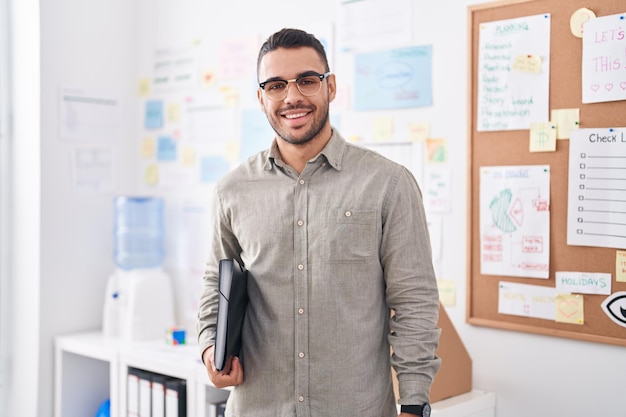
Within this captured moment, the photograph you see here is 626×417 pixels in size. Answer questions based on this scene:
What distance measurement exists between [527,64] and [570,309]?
0.73 m

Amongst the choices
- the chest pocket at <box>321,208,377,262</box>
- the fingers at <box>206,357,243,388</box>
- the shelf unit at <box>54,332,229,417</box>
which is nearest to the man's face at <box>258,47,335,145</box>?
the chest pocket at <box>321,208,377,262</box>

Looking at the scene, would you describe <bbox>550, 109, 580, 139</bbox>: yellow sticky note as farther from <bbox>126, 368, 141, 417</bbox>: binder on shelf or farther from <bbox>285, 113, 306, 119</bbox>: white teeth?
<bbox>126, 368, 141, 417</bbox>: binder on shelf

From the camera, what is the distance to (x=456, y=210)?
93.0 inches

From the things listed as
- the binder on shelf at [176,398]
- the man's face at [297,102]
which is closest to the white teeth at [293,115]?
the man's face at [297,102]

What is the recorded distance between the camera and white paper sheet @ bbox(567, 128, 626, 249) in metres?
2.01

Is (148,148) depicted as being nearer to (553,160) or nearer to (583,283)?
(553,160)

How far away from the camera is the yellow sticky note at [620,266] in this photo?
2012mm

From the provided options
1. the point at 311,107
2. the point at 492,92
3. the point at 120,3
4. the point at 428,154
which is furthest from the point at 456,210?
the point at 120,3

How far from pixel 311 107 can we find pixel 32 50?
1.80m

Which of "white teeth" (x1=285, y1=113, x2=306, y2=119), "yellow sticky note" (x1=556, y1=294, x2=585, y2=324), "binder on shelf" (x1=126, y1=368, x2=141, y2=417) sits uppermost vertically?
"white teeth" (x1=285, y1=113, x2=306, y2=119)

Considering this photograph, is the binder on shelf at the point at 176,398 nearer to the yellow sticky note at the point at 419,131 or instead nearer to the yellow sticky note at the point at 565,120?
the yellow sticky note at the point at 419,131

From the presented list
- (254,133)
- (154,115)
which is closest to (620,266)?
(254,133)

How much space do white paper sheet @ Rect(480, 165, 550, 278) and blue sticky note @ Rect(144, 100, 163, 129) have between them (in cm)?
160

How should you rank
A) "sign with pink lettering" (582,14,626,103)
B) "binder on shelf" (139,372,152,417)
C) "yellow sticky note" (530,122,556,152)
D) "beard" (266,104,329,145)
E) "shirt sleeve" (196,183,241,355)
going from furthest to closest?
"binder on shelf" (139,372,152,417), "yellow sticky note" (530,122,556,152), "sign with pink lettering" (582,14,626,103), "shirt sleeve" (196,183,241,355), "beard" (266,104,329,145)
